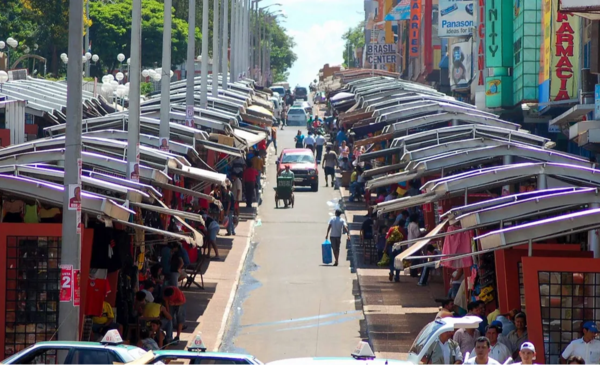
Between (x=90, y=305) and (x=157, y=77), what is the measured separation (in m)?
35.0

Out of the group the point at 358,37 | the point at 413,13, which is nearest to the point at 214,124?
the point at 413,13

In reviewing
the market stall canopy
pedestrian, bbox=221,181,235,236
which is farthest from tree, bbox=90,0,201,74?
the market stall canopy

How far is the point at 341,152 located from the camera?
54094mm

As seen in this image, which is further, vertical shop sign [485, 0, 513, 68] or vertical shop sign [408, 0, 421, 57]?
vertical shop sign [408, 0, 421, 57]

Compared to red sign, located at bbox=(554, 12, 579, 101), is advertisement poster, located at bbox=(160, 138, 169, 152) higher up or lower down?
lower down

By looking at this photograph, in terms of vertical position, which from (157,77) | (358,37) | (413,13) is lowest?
(157,77)

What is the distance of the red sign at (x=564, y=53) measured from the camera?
114ft

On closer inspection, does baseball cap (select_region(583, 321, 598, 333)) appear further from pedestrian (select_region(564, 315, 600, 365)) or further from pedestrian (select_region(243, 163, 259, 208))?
pedestrian (select_region(243, 163, 259, 208))

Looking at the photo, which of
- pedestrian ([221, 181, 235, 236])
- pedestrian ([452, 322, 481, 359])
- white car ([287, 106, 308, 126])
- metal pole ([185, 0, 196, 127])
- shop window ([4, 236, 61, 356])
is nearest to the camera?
pedestrian ([452, 322, 481, 359])

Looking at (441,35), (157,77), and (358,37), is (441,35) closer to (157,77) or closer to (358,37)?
(157,77)

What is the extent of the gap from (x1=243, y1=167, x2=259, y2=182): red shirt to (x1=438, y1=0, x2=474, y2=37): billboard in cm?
1754

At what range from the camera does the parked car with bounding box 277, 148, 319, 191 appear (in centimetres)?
4916

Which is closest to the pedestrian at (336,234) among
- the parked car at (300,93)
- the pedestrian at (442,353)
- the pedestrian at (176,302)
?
A: the pedestrian at (176,302)

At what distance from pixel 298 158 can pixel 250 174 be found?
25.9 ft
